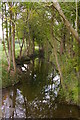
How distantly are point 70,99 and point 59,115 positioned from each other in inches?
15.3

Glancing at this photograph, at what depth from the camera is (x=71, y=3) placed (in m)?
2.31

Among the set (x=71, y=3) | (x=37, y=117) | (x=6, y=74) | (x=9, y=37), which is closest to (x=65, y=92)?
(x=37, y=117)

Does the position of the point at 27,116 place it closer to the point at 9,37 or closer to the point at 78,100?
the point at 78,100

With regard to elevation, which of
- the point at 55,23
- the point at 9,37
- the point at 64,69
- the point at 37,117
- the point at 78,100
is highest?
the point at 9,37

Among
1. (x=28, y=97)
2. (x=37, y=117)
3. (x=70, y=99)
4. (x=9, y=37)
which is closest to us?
(x=37, y=117)

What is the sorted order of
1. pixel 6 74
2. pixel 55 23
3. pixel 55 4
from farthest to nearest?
1. pixel 6 74
2. pixel 55 23
3. pixel 55 4

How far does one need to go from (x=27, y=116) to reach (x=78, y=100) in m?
0.92

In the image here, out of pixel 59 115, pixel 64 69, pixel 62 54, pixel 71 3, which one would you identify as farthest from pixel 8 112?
pixel 71 3

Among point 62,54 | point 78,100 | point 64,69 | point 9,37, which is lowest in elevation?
point 78,100

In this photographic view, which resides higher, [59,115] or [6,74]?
[6,74]

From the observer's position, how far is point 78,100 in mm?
2998

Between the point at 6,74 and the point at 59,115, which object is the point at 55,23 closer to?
the point at 59,115

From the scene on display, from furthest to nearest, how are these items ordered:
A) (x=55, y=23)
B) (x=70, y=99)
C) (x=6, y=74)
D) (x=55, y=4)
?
(x=6, y=74)
(x=55, y=23)
(x=70, y=99)
(x=55, y=4)

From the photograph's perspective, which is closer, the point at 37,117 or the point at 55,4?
the point at 55,4
